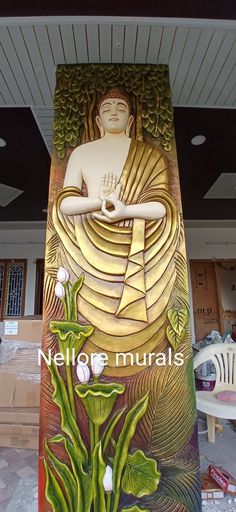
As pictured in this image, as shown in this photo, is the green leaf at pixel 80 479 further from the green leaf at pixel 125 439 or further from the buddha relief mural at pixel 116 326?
the green leaf at pixel 125 439

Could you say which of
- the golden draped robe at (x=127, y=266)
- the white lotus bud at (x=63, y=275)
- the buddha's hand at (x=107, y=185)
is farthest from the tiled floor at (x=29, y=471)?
the buddha's hand at (x=107, y=185)

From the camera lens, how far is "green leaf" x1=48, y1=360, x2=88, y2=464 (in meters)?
1.41

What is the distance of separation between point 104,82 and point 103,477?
92.0 inches

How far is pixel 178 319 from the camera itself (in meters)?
1.56

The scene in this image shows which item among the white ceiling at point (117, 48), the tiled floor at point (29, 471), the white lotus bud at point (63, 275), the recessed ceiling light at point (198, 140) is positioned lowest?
the tiled floor at point (29, 471)

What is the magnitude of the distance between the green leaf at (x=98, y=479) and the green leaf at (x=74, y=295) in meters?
0.64

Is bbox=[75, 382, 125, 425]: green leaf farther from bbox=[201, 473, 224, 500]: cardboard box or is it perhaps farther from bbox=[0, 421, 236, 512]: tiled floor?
bbox=[201, 473, 224, 500]: cardboard box

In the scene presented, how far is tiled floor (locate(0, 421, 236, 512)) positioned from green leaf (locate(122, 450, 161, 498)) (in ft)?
1.54

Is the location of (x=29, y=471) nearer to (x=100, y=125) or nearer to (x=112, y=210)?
(x=112, y=210)

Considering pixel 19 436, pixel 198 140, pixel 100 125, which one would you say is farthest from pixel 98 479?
pixel 198 140

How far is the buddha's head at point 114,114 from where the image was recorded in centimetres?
182

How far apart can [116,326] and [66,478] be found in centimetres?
75

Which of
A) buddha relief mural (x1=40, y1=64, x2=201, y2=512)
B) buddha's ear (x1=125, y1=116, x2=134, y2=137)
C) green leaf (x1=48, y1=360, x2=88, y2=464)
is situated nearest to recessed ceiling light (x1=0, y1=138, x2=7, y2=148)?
buddha relief mural (x1=40, y1=64, x2=201, y2=512)

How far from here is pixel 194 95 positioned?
2.39 meters
